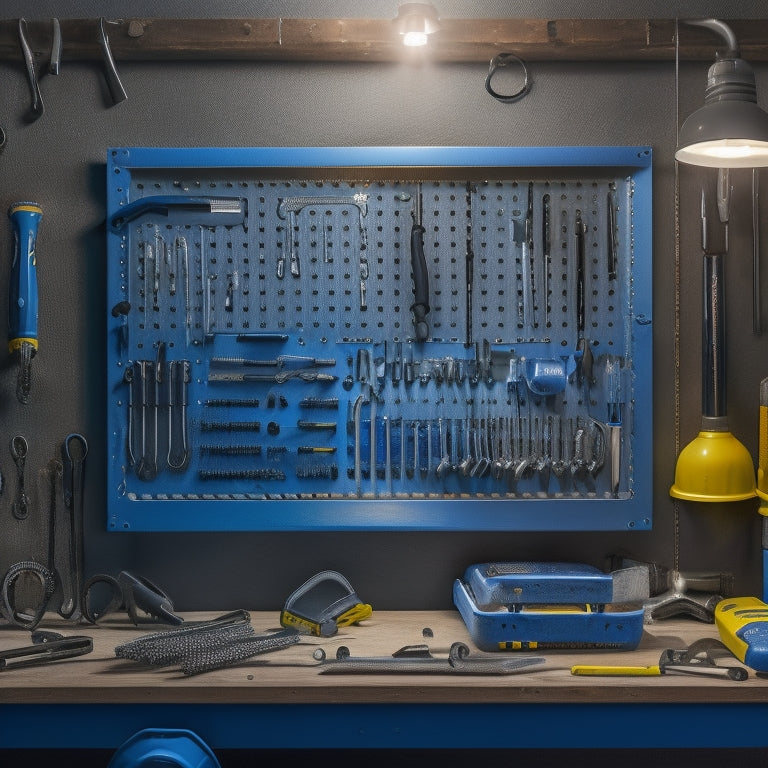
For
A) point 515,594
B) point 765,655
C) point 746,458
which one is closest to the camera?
point 765,655

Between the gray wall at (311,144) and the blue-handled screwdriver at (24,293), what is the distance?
0.07 metres

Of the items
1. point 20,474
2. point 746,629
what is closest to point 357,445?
point 20,474

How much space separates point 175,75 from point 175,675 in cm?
169

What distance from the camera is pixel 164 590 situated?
7.52 feet

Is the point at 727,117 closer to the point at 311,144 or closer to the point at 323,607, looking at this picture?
the point at 311,144

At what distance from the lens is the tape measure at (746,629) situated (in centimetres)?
178

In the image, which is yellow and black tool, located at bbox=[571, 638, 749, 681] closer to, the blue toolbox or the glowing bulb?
the blue toolbox

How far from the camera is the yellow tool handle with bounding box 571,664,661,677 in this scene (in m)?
1.78

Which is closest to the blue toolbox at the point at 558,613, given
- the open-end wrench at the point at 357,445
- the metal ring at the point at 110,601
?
the open-end wrench at the point at 357,445

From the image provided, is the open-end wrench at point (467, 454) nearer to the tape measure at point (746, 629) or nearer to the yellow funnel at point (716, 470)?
the yellow funnel at point (716, 470)

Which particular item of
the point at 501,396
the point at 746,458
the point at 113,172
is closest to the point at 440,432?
the point at 501,396

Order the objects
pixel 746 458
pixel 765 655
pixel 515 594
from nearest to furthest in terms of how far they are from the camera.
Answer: pixel 765 655 → pixel 515 594 → pixel 746 458

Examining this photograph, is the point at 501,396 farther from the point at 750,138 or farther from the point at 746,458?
the point at 750,138

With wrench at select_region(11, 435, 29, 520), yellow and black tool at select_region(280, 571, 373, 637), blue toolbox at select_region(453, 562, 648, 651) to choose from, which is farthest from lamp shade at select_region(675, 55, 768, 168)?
wrench at select_region(11, 435, 29, 520)
